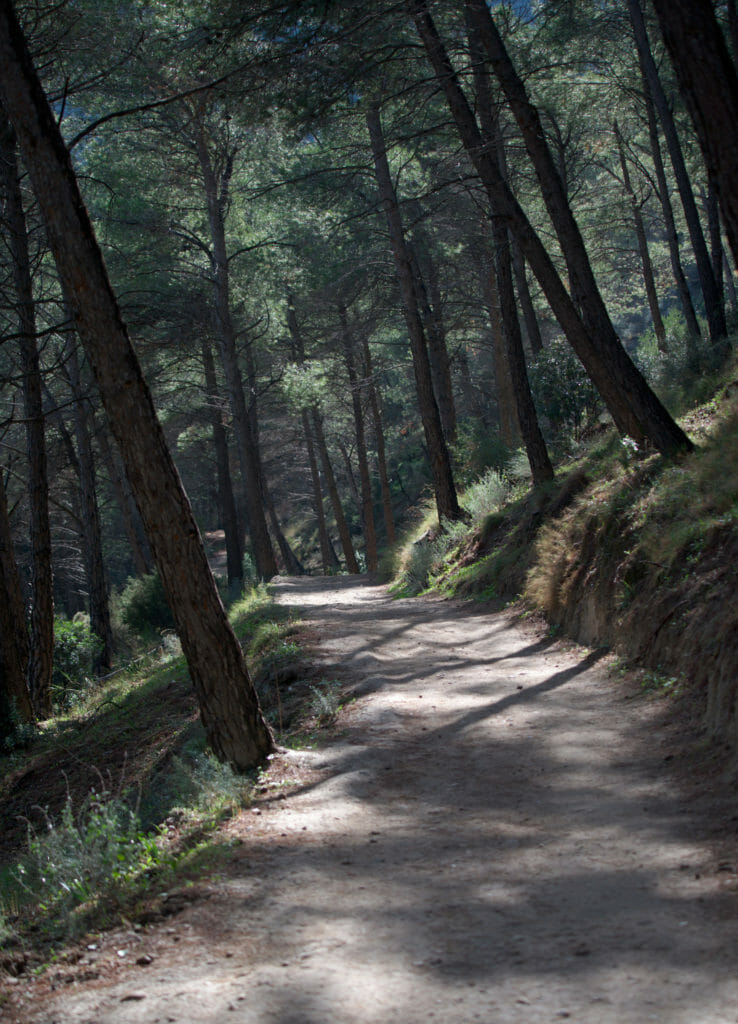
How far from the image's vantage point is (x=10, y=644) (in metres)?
12.8

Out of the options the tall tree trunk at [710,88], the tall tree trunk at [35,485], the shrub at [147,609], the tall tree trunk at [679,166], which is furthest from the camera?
the shrub at [147,609]

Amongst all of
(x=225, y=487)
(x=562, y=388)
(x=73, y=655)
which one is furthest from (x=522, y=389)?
(x=225, y=487)

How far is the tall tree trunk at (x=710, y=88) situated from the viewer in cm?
535

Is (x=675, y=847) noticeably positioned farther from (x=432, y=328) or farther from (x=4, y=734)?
(x=432, y=328)

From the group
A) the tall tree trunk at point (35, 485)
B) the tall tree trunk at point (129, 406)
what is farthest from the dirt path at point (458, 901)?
the tall tree trunk at point (35, 485)

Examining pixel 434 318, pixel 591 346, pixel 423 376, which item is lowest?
pixel 591 346

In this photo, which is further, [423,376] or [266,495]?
[266,495]

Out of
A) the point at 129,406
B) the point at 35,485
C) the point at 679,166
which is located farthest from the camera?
the point at 679,166

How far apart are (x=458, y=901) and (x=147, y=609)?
70.8ft

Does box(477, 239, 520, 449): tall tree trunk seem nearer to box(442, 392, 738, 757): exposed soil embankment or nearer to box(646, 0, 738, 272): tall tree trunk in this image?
box(442, 392, 738, 757): exposed soil embankment

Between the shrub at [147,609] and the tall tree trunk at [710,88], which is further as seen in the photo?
the shrub at [147,609]

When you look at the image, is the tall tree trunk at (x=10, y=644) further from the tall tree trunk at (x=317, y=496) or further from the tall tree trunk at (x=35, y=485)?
the tall tree trunk at (x=317, y=496)

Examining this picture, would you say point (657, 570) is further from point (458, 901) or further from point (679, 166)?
point (679, 166)

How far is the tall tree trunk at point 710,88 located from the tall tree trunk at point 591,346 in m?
4.32
